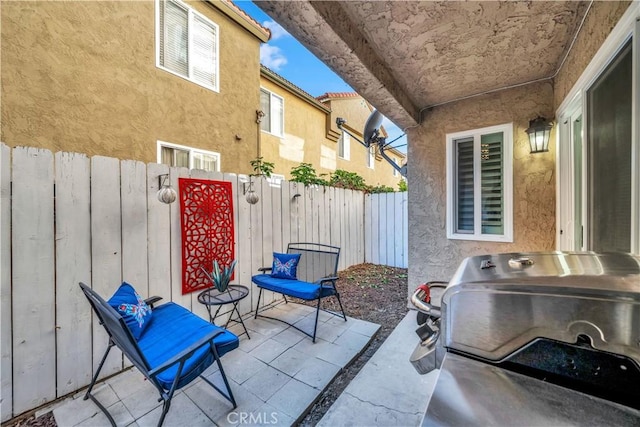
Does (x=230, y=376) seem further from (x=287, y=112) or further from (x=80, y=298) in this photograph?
(x=287, y=112)

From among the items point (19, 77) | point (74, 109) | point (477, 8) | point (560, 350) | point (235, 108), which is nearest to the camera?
Result: point (560, 350)

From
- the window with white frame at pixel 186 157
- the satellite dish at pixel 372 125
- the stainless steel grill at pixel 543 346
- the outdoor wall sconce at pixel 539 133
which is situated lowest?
the stainless steel grill at pixel 543 346

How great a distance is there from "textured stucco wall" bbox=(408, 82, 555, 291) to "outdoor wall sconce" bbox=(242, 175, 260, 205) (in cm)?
227

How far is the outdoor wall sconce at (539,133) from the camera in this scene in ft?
8.94

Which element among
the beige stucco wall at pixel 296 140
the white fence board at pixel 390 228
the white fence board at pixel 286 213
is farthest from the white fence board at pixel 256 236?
the white fence board at pixel 390 228

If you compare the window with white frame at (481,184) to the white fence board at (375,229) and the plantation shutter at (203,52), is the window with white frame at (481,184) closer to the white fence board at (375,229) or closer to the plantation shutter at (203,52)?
the white fence board at (375,229)

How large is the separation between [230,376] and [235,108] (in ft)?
17.6

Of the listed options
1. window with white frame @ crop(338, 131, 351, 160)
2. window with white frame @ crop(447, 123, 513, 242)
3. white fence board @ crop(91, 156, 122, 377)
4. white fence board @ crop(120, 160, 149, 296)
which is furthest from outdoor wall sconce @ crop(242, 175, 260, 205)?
window with white frame @ crop(338, 131, 351, 160)

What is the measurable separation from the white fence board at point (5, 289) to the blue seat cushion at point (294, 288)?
2168mm

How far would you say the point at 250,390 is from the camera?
211cm

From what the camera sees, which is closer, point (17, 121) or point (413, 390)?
point (413, 390)

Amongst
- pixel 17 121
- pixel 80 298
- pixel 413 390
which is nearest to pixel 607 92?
pixel 413 390

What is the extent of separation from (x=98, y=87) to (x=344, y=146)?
830cm

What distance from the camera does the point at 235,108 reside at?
5.77 metres
